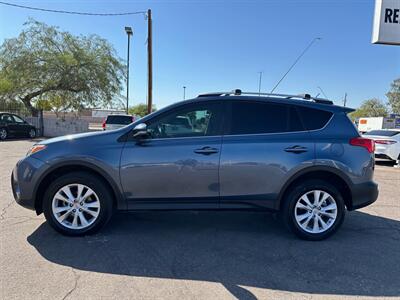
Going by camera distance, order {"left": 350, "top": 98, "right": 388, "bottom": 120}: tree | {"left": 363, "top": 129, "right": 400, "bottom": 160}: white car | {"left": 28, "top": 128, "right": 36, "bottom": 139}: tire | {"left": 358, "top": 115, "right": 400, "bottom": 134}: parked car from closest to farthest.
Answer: {"left": 363, "top": 129, "right": 400, "bottom": 160}: white car, {"left": 28, "top": 128, "right": 36, "bottom": 139}: tire, {"left": 358, "top": 115, "right": 400, "bottom": 134}: parked car, {"left": 350, "top": 98, "right": 388, "bottom": 120}: tree

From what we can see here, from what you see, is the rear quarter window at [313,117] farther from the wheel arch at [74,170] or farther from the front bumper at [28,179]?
the front bumper at [28,179]

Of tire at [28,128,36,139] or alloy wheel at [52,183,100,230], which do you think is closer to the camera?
alloy wheel at [52,183,100,230]

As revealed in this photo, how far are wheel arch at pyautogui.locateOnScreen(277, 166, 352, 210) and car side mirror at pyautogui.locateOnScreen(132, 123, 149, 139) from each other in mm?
1889

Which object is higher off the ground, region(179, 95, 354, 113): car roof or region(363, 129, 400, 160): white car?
region(179, 95, 354, 113): car roof

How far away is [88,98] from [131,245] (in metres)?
20.4

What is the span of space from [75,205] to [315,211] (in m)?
3.09

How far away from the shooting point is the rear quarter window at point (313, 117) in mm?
4176

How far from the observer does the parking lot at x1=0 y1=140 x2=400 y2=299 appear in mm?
2941

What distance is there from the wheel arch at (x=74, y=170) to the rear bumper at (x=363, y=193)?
300 cm

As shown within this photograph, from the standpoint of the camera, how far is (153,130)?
409cm

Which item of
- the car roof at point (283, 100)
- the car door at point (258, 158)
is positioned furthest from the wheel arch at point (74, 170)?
the car roof at point (283, 100)

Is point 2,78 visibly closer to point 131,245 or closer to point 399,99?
point 131,245

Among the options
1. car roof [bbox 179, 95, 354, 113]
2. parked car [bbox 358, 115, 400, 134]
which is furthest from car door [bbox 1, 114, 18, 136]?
parked car [bbox 358, 115, 400, 134]

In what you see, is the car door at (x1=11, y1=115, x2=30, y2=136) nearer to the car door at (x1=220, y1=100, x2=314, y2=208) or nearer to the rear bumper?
the car door at (x1=220, y1=100, x2=314, y2=208)
